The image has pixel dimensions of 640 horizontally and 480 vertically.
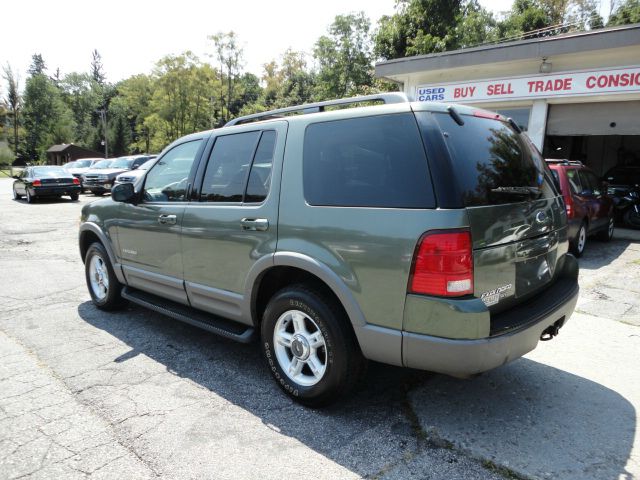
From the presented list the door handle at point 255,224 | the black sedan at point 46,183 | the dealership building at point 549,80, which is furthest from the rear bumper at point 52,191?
the door handle at point 255,224

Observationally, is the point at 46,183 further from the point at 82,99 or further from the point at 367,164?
the point at 82,99

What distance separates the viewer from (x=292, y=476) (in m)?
2.46

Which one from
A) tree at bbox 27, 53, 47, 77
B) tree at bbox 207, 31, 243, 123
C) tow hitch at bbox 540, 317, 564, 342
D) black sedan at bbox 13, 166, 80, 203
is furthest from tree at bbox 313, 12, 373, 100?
tree at bbox 27, 53, 47, 77

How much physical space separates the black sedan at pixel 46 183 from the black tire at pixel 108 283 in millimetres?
16380

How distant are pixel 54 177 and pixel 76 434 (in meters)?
19.6

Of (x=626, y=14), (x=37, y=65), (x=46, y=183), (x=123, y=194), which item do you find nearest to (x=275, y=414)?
(x=123, y=194)

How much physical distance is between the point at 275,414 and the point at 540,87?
11.8m

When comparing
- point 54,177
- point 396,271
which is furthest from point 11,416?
point 54,177

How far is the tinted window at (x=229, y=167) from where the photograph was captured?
141 inches

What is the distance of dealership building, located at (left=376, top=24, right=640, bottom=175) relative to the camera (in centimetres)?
1062

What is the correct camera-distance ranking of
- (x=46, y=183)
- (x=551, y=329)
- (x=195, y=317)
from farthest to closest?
(x=46, y=183)
(x=195, y=317)
(x=551, y=329)

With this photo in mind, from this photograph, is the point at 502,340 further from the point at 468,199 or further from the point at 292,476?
the point at 292,476

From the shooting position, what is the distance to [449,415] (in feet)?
10.0

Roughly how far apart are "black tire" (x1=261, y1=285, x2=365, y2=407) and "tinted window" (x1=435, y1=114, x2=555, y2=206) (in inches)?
43.5
